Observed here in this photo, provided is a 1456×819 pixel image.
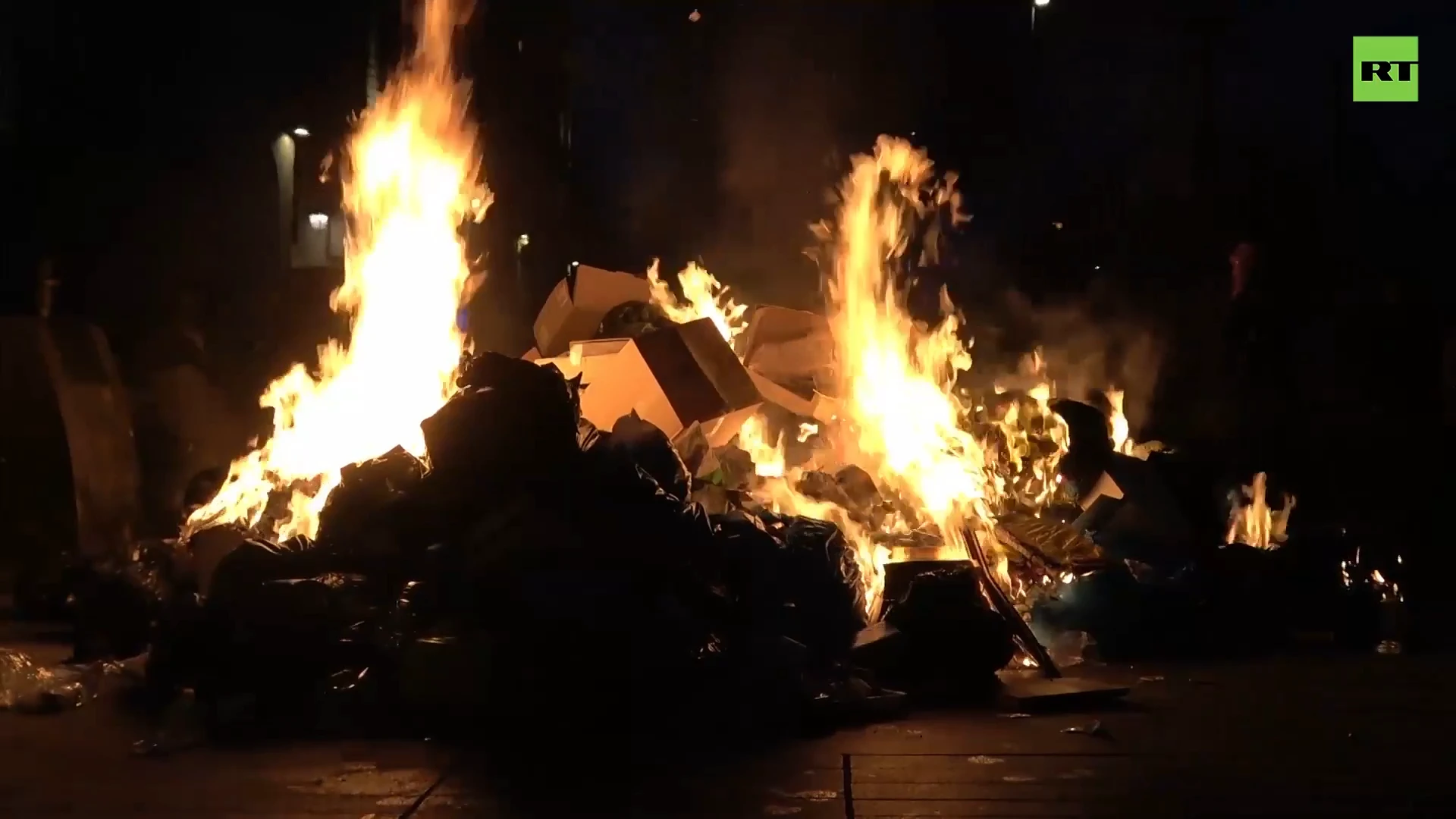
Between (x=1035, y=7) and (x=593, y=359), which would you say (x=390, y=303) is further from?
(x=1035, y=7)

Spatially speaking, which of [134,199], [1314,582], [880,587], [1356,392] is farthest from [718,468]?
[134,199]

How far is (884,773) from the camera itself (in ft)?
11.7

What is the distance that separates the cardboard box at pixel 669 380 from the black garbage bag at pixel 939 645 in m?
2.03

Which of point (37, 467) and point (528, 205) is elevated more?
point (528, 205)

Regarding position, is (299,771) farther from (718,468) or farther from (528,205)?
(528,205)

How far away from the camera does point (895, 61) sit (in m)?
13.4

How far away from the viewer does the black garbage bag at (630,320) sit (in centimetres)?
728

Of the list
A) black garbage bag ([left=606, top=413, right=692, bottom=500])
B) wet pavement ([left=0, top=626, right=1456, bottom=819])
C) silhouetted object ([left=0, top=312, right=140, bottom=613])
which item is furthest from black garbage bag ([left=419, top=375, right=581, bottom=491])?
silhouetted object ([left=0, top=312, right=140, bottom=613])

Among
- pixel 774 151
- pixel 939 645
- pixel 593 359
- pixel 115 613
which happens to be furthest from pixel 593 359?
pixel 774 151

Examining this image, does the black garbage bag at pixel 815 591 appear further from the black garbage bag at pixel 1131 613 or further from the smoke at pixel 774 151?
the smoke at pixel 774 151

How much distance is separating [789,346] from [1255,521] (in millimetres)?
2944

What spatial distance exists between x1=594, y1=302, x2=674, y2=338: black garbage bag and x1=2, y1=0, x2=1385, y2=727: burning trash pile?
2 cm

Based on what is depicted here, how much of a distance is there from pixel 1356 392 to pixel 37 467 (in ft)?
28.9

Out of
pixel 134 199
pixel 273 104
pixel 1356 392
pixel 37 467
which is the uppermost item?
pixel 273 104
